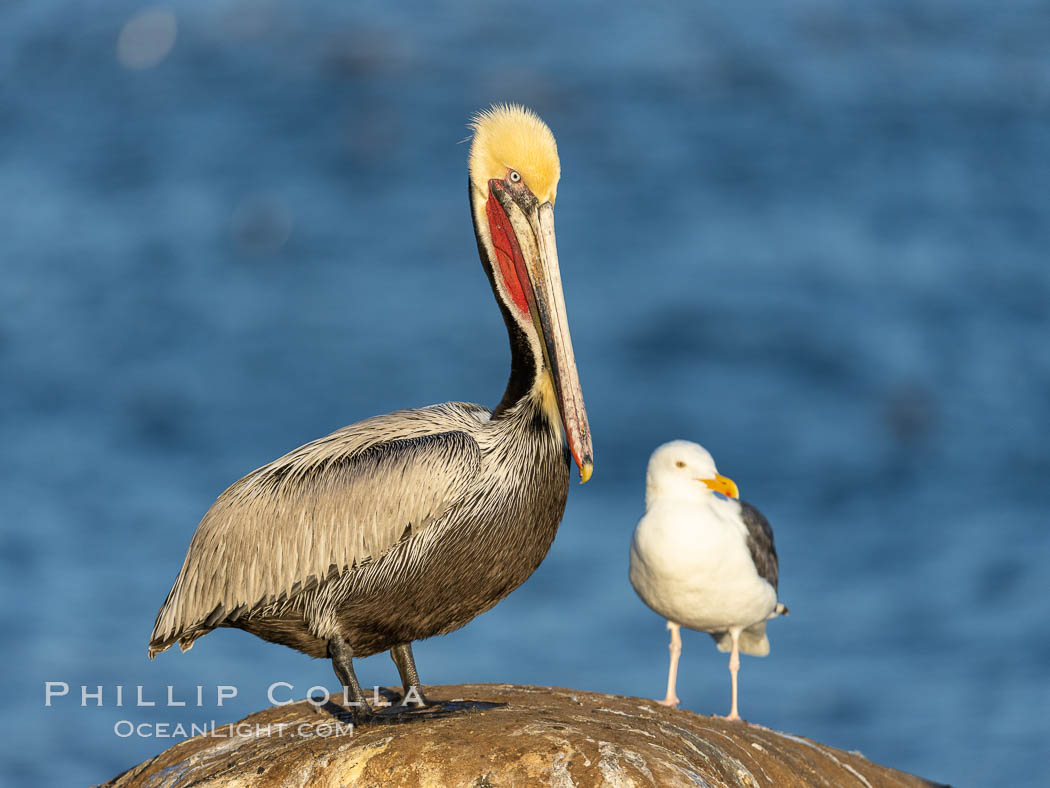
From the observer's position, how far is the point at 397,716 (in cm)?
592

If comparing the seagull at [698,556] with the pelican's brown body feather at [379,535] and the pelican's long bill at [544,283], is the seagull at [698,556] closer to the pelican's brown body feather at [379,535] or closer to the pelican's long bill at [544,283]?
the pelican's long bill at [544,283]

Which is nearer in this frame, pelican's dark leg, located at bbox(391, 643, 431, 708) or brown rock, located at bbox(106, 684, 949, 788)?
brown rock, located at bbox(106, 684, 949, 788)

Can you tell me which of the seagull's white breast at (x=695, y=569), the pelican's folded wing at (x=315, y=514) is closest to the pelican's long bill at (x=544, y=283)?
the pelican's folded wing at (x=315, y=514)

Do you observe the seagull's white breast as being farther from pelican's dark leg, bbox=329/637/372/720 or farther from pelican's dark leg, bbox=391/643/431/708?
pelican's dark leg, bbox=329/637/372/720

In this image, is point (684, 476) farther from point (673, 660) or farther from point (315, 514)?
point (315, 514)

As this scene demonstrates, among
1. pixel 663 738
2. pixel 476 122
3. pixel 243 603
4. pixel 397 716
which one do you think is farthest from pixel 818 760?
pixel 476 122

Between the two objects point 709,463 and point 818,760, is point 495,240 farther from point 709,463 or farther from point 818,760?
point 818,760

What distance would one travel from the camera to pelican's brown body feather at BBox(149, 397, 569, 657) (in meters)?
5.75

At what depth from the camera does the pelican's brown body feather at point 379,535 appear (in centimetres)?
575

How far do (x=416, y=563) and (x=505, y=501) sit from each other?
0.48 m

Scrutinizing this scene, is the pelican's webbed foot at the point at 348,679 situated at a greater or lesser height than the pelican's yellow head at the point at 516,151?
lesser

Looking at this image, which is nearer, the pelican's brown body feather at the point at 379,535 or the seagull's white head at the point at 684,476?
the pelican's brown body feather at the point at 379,535

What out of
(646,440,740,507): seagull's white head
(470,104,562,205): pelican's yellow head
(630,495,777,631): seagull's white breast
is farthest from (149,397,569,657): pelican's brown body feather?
(646,440,740,507): seagull's white head

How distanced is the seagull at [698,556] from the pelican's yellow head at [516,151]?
2291mm
